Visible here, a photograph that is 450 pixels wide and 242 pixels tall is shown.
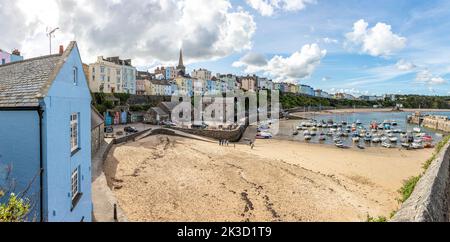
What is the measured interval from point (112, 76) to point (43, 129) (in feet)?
195

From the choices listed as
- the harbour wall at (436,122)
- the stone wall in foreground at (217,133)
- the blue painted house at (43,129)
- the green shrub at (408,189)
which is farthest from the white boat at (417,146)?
the blue painted house at (43,129)

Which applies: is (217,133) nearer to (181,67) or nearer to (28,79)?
(28,79)

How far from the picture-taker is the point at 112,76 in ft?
197

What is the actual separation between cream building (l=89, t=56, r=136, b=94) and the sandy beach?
34463 mm

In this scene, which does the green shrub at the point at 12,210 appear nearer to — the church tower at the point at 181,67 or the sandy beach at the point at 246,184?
the sandy beach at the point at 246,184

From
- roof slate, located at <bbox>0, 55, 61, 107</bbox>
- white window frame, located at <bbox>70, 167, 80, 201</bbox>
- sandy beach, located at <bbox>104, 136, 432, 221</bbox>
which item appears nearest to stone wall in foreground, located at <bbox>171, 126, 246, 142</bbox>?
sandy beach, located at <bbox>104, 136, 432, 221</bbox>

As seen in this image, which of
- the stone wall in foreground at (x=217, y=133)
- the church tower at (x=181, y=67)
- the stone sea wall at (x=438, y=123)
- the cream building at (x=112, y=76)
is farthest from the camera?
the church tower at (x=181, y=67)

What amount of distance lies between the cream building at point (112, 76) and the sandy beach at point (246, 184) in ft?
113

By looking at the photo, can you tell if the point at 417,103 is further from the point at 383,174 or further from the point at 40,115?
the point at 40,115

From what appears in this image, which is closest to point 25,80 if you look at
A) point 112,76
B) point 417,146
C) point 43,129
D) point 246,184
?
point 43,129

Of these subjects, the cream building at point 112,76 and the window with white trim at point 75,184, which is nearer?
the window with white trim at point 75,184

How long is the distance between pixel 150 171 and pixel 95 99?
107 ft

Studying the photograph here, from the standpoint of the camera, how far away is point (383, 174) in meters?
22.9

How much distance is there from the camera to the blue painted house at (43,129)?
5.78 meters
